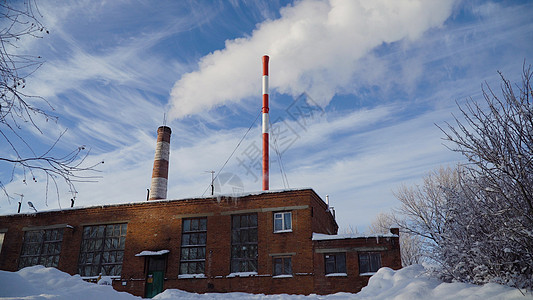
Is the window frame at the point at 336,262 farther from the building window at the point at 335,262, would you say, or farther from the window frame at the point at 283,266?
the window frame at the point at 283,266

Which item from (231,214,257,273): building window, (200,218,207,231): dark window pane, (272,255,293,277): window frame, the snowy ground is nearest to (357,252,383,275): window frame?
(272,255,293,277): window frame

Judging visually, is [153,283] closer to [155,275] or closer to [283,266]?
[155,275]

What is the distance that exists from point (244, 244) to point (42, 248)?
14412 millimetres

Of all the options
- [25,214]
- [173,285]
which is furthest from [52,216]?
[173,285]

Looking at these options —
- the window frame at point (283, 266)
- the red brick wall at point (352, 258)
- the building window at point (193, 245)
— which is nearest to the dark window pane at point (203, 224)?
the building window at point (193, 245)

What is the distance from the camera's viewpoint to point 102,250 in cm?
2397

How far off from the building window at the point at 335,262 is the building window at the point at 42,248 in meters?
17.5

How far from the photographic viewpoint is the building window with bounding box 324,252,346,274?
774 inches

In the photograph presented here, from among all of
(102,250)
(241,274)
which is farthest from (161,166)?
(241,274)

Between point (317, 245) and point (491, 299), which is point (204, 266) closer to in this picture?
point (317, 245)

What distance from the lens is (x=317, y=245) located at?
20.2 meters

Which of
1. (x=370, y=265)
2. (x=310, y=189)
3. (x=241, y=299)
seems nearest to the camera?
(x=241, y=299)

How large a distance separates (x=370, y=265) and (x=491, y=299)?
12245 millimetres

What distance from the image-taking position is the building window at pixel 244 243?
21.1 m
